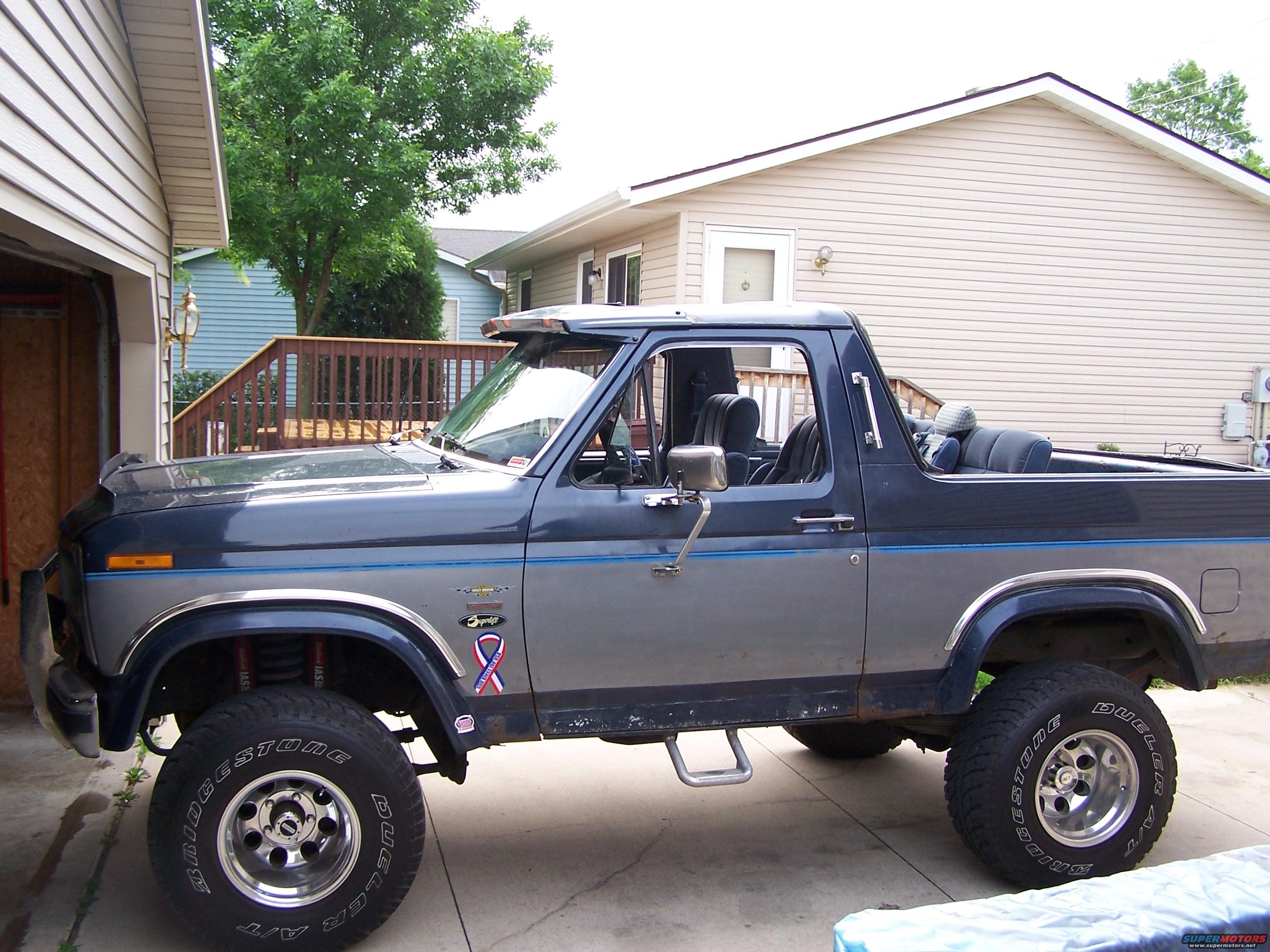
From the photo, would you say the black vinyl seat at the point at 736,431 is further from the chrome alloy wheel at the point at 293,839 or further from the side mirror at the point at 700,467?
the chrome alloy wheel at the point at 293,839

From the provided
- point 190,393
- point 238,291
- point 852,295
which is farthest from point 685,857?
point 238,291

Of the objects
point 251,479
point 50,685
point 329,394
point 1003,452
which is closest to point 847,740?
point 1003,452

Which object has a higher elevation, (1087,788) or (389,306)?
(389,306)

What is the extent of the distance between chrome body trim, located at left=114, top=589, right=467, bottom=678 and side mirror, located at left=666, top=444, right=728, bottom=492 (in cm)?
99

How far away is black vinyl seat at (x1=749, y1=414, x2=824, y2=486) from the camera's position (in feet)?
14.0

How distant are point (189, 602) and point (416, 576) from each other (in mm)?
722

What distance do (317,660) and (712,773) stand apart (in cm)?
152

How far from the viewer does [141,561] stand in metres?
3.55

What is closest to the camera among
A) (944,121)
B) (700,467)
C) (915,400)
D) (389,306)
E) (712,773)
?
(700,467)

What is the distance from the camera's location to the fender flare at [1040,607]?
423cm

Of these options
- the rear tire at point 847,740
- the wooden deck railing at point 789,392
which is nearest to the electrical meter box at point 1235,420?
the wooden deck railing at point 789,392

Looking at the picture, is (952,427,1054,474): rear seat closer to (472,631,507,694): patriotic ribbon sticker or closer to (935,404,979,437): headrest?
(935,404,979,437): headrest

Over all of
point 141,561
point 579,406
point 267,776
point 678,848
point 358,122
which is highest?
point 358,122

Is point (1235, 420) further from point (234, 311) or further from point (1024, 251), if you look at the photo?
point (234, 311)
